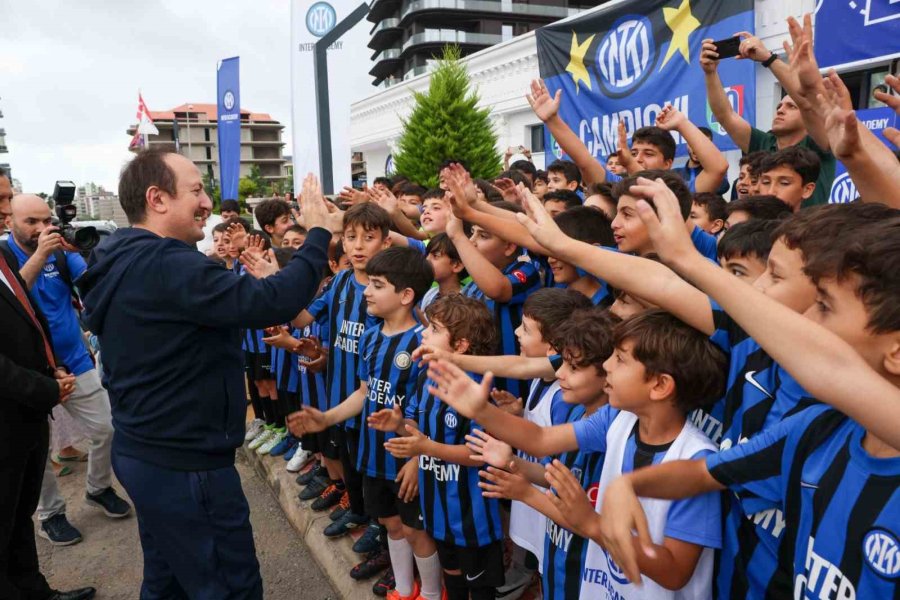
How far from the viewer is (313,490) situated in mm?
3994

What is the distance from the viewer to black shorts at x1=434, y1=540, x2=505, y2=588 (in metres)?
2.45

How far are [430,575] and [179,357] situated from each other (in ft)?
5.00

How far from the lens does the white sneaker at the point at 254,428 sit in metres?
5.21

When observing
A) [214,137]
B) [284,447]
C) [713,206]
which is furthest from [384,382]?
[214,137]

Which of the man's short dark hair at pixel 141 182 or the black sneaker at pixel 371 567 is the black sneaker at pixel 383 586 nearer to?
the black sneaker at pixel 371 567

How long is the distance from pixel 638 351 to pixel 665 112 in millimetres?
2704

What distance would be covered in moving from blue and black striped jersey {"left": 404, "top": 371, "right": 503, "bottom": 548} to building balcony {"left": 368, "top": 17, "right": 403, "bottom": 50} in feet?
164

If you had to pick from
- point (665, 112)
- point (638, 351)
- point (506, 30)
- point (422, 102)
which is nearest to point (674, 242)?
point (638, 351)

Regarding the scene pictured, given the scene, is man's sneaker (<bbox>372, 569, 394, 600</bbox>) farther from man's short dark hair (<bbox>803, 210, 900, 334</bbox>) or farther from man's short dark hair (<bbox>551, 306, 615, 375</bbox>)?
man's short dark hair (<bbox>803, 210, 900, 334</bbox>)

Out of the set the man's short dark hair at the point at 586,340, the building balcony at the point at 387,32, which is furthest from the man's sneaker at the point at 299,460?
the building balcony at the point at 387,32

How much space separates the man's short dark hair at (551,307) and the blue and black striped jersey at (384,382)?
0.66 meters

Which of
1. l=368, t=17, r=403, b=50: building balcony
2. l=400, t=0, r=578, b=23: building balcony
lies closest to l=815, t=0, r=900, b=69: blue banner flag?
l=400, t=0, r=578, b=23: building balcony

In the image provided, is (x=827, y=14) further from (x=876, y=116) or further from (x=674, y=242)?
(x=674, y=242)

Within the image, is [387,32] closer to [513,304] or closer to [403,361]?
[513,304]
